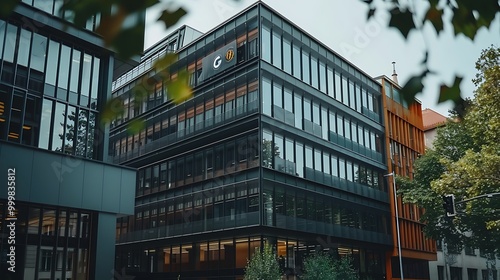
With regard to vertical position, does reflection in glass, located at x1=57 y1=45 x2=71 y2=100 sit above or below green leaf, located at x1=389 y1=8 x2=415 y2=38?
above

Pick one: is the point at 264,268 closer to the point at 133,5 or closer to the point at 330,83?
the point at 330,83

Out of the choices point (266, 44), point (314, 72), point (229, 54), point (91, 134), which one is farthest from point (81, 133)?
point (314, 72)

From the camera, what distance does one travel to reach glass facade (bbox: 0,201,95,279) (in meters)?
20.6

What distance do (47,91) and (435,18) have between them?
853 inches

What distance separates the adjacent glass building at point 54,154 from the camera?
20.8m

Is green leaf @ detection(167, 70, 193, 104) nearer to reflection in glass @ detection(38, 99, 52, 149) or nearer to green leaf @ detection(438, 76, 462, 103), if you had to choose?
green leaf @ detection(438, 76, 462, 103)

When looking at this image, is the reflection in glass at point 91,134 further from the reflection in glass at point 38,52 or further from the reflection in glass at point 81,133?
the reflection in glass at point 38,52

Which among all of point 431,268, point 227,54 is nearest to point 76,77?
point 227,54

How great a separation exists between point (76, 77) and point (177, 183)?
64.4 feet

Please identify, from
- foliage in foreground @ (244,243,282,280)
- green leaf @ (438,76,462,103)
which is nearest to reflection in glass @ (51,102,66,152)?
foliage in foreground @ (244,243,282,280)

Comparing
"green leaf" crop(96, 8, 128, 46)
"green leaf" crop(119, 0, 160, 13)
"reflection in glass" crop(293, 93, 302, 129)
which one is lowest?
"green leaf" crop(96, 8, 128, 46)

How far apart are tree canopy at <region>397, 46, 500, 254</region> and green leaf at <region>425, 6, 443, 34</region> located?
41.7 ft

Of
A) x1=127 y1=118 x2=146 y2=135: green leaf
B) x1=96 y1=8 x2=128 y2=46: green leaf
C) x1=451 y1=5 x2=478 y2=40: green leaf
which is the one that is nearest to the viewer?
x1=96 y1=8 x2=128 y2=46: green leaf

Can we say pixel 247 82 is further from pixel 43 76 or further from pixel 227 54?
pixel 43 76
